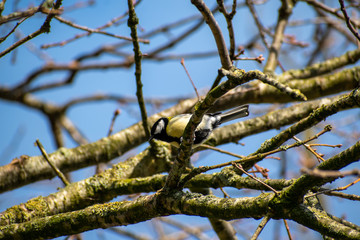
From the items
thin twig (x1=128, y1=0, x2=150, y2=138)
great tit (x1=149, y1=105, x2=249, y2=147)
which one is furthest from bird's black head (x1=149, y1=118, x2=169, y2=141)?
thin twig (x1=128, y1=0, x2=150, y2=138)

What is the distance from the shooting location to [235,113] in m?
3.70

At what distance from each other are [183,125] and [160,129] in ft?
0.89

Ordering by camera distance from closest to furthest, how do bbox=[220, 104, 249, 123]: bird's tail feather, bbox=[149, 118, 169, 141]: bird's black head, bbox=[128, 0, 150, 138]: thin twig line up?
bbox=[128, 0, 150, 138]: thin twig → bbox=[220, 104, 249, 123]: bird's tail feather → bbox=[149, 118, 169, 141]: bird's black head

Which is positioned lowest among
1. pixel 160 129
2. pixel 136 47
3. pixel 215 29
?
pixel 215 29

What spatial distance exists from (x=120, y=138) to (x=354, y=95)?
8.39 ft

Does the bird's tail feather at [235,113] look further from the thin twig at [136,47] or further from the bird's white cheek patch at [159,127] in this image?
the thin twig at [136,47]

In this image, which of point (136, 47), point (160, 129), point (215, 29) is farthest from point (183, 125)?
point (215, 29)

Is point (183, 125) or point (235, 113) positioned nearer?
point (235, 113)

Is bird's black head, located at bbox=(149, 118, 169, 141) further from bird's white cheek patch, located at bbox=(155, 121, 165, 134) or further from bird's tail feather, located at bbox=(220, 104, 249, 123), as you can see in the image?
bird's tail feather, located at bbox=(220, 104, 249, 123)

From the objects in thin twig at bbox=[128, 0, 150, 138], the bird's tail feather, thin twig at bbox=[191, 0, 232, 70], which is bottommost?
thin twig at bbox=[191, 0, 232, 70]

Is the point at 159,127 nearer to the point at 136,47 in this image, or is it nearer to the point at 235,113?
the point at 235,113

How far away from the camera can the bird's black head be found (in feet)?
12.0

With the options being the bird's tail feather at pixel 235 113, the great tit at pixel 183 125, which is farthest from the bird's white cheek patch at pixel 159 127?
the bird's tail feather at pixel 235 113

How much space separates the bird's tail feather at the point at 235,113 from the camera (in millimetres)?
3547
